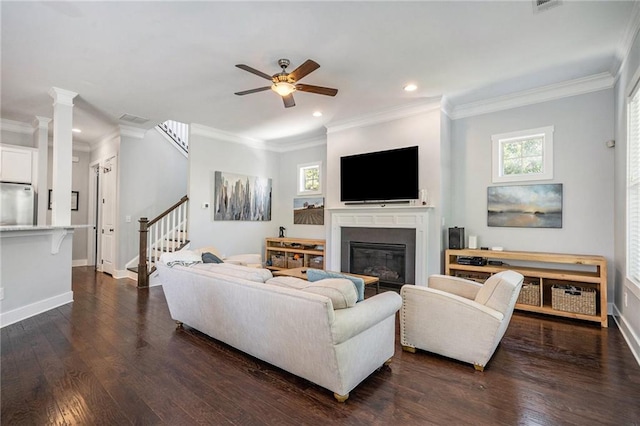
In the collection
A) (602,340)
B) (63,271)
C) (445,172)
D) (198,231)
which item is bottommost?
(602,340)

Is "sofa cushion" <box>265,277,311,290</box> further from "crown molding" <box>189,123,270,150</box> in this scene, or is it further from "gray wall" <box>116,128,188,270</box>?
"gray wall" <box>116,128,188,270</box>

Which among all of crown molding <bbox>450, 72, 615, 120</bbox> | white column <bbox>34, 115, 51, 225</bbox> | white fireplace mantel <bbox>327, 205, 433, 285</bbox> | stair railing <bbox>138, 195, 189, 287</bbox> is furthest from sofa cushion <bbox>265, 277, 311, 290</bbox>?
white column <bbox>34, 115, 51, 225</bbox>

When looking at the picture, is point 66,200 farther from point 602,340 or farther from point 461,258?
point 602,340

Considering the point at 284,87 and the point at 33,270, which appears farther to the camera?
the point at 33,270

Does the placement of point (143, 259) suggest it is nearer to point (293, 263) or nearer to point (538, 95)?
point (293, 263)

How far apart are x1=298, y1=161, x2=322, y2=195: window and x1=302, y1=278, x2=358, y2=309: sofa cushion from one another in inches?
183

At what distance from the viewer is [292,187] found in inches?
285

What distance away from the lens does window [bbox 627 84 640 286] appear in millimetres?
2965

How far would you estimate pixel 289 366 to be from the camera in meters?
2.28

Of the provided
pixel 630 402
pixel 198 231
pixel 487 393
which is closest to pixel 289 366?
pixel 487 393

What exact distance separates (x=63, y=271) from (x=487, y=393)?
16.9 feet

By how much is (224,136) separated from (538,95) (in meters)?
5.34

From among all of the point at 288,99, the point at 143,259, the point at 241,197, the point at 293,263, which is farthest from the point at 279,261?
the point at 288,99

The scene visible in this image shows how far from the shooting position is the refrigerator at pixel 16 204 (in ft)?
16.8
